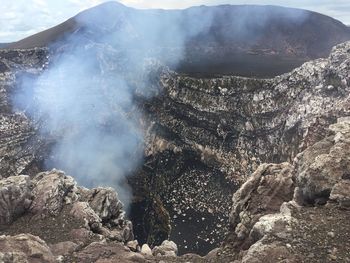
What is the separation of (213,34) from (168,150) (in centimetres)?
4832

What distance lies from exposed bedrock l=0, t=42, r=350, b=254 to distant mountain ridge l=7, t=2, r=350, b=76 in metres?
13.6

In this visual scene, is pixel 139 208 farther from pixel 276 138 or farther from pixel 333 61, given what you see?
pixel 333 61

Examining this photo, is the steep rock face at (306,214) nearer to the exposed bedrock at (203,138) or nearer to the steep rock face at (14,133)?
the exposed bedrock at (203,138)

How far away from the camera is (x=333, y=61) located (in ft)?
168

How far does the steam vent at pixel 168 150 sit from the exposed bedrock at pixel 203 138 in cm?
16

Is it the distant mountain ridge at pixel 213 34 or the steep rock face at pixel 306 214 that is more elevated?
the distant mountain ridge at pixel 213 34

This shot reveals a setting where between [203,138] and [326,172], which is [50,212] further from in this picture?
[203,138]

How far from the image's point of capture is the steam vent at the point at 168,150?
920 inches

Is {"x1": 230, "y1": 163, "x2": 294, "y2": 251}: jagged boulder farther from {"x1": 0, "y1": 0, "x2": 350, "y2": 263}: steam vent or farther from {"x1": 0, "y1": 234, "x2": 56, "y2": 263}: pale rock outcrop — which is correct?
{"x1": 0, "y1": 234, "x2": 56, "y2": 263}: pale rock outcrop

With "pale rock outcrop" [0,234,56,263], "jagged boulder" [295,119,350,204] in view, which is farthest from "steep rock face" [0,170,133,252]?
"jagged boulder" [295,119,350,204]

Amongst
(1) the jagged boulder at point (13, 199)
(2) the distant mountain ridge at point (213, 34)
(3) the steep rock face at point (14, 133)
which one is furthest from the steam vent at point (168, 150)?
(2) the distant mountain ridge at point (213, 34)

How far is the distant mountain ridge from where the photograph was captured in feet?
280

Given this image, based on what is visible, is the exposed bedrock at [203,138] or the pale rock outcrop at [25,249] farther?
the exposed bedrock at [203,138]

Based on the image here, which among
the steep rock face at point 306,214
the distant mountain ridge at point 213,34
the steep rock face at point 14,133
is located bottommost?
the steep rock face at point 14,133
